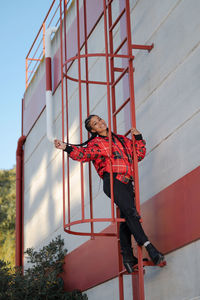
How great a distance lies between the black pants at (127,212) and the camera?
5750 mm

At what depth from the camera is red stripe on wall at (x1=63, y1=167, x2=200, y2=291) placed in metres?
5.52

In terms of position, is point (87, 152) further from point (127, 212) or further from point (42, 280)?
point (42, 280)

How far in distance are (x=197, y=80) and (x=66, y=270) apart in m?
4.24

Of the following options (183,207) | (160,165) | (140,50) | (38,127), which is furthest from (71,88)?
(183,207)

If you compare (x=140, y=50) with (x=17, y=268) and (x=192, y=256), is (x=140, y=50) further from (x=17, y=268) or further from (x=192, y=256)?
(x=17, y=268)

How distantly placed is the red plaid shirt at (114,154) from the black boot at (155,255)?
0.80 meters

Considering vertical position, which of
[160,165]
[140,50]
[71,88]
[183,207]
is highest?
[71,88]

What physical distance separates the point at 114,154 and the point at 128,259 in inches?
42.9

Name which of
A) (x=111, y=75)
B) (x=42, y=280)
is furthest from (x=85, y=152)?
(x=42, y=280)

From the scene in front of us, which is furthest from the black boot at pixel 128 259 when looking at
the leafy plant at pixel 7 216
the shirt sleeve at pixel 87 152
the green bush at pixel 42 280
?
the leafy plant at pixel 7 216

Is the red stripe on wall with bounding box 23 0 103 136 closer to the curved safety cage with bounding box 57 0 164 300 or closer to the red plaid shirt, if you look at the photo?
the curved safety cage with bounding box 57 0 164 300

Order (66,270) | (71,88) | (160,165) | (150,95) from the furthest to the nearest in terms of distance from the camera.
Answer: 1. (71,88)
2. (66,270)
3. (150,95)
4. (160,165)

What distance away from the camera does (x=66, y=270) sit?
8.81m

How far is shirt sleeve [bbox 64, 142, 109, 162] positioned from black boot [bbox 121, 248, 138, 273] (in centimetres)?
101
